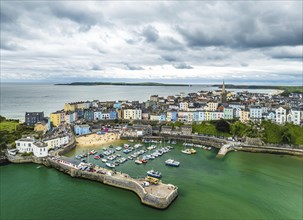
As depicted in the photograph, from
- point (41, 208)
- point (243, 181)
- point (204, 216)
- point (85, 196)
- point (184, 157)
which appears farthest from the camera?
point (184, 157)

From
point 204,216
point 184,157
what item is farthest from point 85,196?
point 184,157

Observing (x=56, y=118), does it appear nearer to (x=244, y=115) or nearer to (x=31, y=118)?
(x=31, y=118)

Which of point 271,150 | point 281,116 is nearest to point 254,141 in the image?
point 271,150

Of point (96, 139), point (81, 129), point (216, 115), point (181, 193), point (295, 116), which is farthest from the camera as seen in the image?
point (216, 115)

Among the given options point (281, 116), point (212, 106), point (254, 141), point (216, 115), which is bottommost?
point (254, 141)

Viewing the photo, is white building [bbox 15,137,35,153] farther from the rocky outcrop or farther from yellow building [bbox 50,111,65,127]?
the rocky outcrop

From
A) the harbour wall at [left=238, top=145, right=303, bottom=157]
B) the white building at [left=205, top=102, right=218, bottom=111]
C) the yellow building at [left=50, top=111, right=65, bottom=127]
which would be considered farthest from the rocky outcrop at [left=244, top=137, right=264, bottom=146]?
the yellow building at [left=50, top=111, right=65, bottom=127]

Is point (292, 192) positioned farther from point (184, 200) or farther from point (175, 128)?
point (175, 128)
